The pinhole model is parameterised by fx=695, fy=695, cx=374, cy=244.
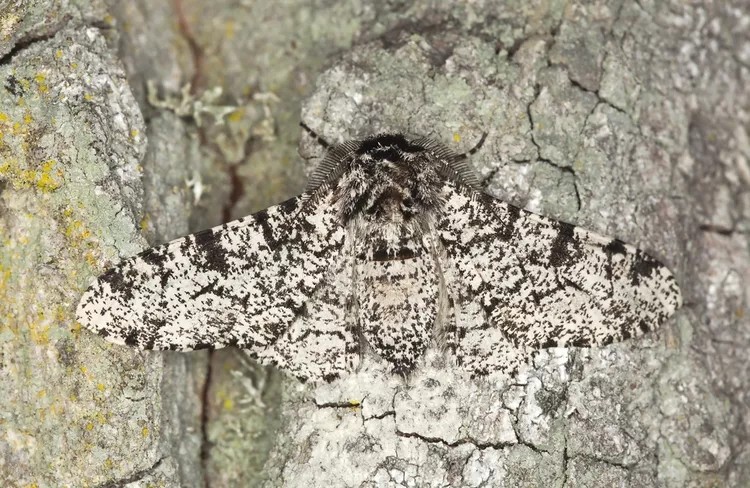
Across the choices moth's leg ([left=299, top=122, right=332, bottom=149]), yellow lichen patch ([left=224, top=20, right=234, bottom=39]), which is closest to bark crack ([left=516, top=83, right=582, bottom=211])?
moth's leg ([left=299, top=122, right=332, bottom=149])

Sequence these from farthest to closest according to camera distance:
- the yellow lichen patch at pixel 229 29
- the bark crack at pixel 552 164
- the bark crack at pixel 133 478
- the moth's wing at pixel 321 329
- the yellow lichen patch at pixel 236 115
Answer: the yellow lichen patch at pixel 229 29 < the yellow lichen patch at pixel 236 115 < the bark crack at pixel 552 164 < the moth's wing at pixel 321 329 < the bark crack at pixel 133 478

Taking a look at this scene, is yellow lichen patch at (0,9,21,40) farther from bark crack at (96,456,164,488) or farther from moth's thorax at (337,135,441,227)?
bark crack at (96,456,164,488)

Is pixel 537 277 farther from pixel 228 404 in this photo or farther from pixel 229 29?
pixel 229 29

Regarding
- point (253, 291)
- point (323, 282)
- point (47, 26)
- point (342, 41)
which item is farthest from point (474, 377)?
point (47, 26)

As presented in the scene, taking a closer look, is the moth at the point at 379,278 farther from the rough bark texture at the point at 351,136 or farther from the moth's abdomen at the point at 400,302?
the rough bark texture at the point at 351,136

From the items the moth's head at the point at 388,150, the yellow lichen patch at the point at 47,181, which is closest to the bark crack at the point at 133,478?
the yellow lichen patch at the point at 47,181

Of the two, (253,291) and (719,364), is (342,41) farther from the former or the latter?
(719,364)

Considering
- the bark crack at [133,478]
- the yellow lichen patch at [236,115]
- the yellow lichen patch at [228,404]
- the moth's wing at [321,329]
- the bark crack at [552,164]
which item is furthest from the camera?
the yellow lichen patch at [236,115]
